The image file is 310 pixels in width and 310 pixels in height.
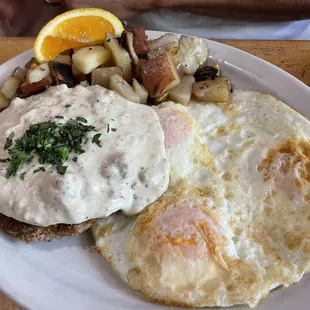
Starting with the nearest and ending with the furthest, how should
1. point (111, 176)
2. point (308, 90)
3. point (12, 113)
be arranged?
point (111, 176) → point (12, 113) → point (308, 90)

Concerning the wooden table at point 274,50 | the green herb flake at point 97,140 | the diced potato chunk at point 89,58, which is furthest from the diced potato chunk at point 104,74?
the wooden table at point 274,50

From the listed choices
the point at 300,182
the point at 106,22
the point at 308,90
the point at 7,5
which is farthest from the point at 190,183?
the point at 7,5

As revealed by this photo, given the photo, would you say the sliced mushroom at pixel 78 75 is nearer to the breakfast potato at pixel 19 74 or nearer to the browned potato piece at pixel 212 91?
the breakfast potato at pixel 19 74

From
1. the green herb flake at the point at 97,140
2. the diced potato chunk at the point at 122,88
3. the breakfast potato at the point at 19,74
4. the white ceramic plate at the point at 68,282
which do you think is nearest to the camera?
the white ceramic plate at the point at 68,282

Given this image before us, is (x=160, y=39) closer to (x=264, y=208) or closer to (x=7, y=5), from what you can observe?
(x=264, y=208)

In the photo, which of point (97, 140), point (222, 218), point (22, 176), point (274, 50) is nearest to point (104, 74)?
point (97, 140)

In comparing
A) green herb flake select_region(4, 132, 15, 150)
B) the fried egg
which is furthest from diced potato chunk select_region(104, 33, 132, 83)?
green herb flake select_region(4, 132, 15, 150)

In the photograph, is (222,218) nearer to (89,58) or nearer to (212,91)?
(212,91)
